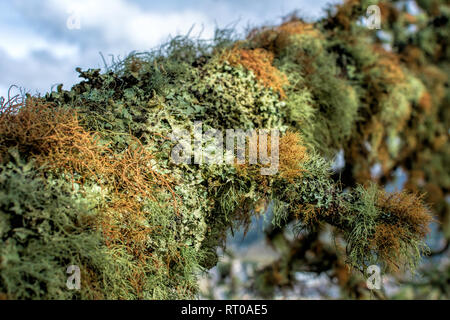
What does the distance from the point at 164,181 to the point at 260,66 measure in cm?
157

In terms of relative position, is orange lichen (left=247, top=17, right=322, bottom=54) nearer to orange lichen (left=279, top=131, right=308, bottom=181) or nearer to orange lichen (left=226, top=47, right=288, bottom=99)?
Answer: orange lichen (left=226, top=47, right=288, bottom=99)

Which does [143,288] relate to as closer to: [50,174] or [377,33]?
[50,174]

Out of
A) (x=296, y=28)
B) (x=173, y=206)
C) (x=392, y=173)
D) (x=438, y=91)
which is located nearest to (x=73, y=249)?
(x=173, y=206)

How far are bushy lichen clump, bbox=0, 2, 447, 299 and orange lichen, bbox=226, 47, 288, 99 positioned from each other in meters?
0.01

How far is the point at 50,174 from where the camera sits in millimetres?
2078

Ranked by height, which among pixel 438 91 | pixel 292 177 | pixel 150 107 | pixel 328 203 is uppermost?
pixel 438 91

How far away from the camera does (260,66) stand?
3400 millimetres

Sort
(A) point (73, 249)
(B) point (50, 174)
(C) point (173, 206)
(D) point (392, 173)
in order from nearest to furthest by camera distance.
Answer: (A) point (73, 249) < (B) point (50, 174) < (C) point (173, 206) < (D) point (392, 173)

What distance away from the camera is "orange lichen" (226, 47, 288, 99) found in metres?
3.32

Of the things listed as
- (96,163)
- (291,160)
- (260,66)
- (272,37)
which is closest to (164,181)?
(96,163)

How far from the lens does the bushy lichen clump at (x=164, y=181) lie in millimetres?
1913

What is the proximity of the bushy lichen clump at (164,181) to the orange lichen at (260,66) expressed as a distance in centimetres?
1

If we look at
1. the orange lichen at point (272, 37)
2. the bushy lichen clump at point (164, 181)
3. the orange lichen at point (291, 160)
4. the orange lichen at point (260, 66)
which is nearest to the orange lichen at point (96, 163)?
the bushy lichen clump at point (164, 181)

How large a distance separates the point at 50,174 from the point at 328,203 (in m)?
1.81
